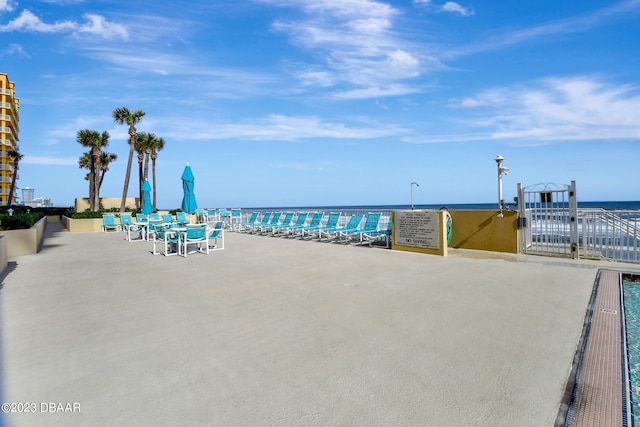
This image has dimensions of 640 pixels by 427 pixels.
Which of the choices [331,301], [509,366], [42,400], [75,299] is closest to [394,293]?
[331,301]

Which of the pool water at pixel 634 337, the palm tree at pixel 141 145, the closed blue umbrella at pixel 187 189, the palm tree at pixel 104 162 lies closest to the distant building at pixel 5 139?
the palm tree at pixel 104 162

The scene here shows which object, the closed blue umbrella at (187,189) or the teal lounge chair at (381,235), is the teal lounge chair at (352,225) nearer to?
the teal lounge chair at (381,235)

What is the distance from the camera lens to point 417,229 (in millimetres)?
9047

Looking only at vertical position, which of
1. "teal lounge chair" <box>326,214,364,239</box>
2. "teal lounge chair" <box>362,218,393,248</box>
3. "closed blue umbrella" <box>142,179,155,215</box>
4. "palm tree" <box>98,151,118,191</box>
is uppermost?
"palm tree" <box>98,151,118,191</box>

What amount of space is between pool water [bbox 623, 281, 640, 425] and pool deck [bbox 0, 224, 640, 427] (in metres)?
0.39

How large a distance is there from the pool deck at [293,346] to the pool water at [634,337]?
1.29 feet

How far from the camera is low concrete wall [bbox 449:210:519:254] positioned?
8.70 m

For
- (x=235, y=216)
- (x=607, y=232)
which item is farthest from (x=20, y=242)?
(x=607, y=232)

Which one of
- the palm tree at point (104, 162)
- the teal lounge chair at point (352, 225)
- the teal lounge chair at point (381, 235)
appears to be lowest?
the teal lounge chair at point (381, 235)

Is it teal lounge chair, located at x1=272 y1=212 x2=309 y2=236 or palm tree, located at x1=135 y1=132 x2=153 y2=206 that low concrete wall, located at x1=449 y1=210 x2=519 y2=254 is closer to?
teal lounge chair, located at x1=272 y1=212 x2=309 y2=236

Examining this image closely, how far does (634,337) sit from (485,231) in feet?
18.5

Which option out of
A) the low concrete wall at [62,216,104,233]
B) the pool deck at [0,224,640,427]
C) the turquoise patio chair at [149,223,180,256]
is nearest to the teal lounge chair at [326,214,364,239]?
the turquoise patio chair at [149,223,180,256]

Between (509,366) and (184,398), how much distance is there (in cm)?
237

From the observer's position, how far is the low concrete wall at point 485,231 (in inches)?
342
